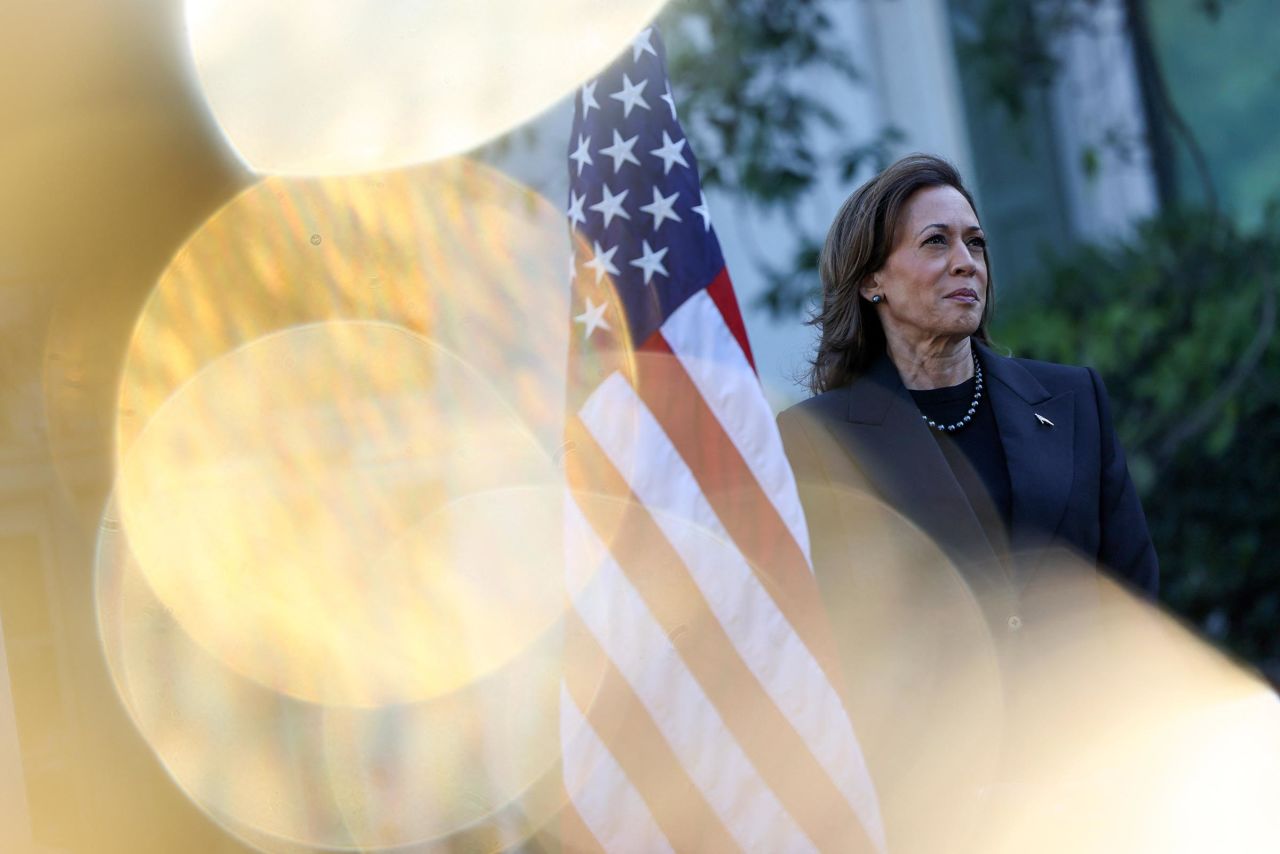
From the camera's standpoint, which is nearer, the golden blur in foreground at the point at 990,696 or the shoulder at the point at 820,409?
the golden blur in foreground at the point at 990,696

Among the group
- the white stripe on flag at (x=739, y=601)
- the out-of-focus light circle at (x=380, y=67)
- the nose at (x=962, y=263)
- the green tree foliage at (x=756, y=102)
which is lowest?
the white stripe on flag at (x=739, y=601)

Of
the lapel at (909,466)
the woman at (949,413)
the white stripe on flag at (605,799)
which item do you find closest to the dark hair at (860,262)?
the woman at (949,413)

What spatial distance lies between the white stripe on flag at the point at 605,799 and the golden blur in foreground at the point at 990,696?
65 centimetres

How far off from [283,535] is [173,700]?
49cm

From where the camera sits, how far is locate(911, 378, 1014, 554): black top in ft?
10.7

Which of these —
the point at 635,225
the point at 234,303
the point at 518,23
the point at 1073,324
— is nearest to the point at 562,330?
the point at 518,23

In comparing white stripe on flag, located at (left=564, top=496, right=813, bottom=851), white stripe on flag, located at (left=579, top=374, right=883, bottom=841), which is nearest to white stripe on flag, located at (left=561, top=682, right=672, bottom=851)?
white stripe on flag, located at (left=564, top=496, right=813, bottom=851)

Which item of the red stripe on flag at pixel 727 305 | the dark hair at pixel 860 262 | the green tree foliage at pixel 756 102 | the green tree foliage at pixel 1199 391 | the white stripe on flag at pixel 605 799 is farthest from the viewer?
the green tree foliage at pixel 1199 391

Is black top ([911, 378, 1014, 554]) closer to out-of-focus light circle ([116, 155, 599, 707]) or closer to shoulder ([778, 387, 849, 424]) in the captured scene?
shoulder ([778, 387, 849, 424])

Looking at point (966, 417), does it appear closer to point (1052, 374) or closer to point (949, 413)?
point (949, 413)

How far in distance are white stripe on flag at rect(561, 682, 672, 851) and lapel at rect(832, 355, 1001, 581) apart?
0.87 meters

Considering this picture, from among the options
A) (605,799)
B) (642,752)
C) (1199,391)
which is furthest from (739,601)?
(1199,391)

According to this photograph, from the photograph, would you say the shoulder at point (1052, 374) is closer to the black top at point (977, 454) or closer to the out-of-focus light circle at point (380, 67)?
the black top at point (977, 454)

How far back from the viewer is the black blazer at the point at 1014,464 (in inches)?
126
